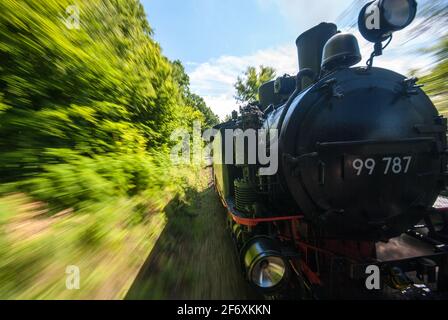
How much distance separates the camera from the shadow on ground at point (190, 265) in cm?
314

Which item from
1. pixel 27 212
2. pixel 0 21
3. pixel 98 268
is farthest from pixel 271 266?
pixel 0 21

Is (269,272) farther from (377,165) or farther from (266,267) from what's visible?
(377,165)

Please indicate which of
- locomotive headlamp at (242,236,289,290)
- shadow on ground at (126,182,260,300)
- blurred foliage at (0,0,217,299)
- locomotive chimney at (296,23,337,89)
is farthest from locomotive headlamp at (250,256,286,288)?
locomotive chimney at (296,23,337,89)

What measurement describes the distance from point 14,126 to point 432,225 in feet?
15.1

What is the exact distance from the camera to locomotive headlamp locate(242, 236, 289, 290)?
6.54 ft

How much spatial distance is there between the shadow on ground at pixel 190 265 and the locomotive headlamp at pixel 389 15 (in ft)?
11.1

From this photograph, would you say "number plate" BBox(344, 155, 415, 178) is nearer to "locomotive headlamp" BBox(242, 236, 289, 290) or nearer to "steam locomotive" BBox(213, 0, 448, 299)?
"steam locomotive" BBox(213, 0, 448, 299)

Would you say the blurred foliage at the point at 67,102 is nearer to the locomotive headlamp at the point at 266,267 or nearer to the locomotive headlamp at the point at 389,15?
the locomotive headlamp at the point at 266,267

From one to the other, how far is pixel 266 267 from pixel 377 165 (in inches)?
55.5

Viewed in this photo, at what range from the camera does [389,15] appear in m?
2.17

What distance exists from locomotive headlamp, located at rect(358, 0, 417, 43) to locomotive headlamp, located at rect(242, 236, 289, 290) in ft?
7.90

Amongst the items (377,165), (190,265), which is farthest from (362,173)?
(190,265)

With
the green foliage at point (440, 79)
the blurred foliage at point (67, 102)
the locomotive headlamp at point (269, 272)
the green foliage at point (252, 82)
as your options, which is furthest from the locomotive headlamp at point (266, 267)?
the green foliage at point (252, 82)

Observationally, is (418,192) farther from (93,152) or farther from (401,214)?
(93,152)
